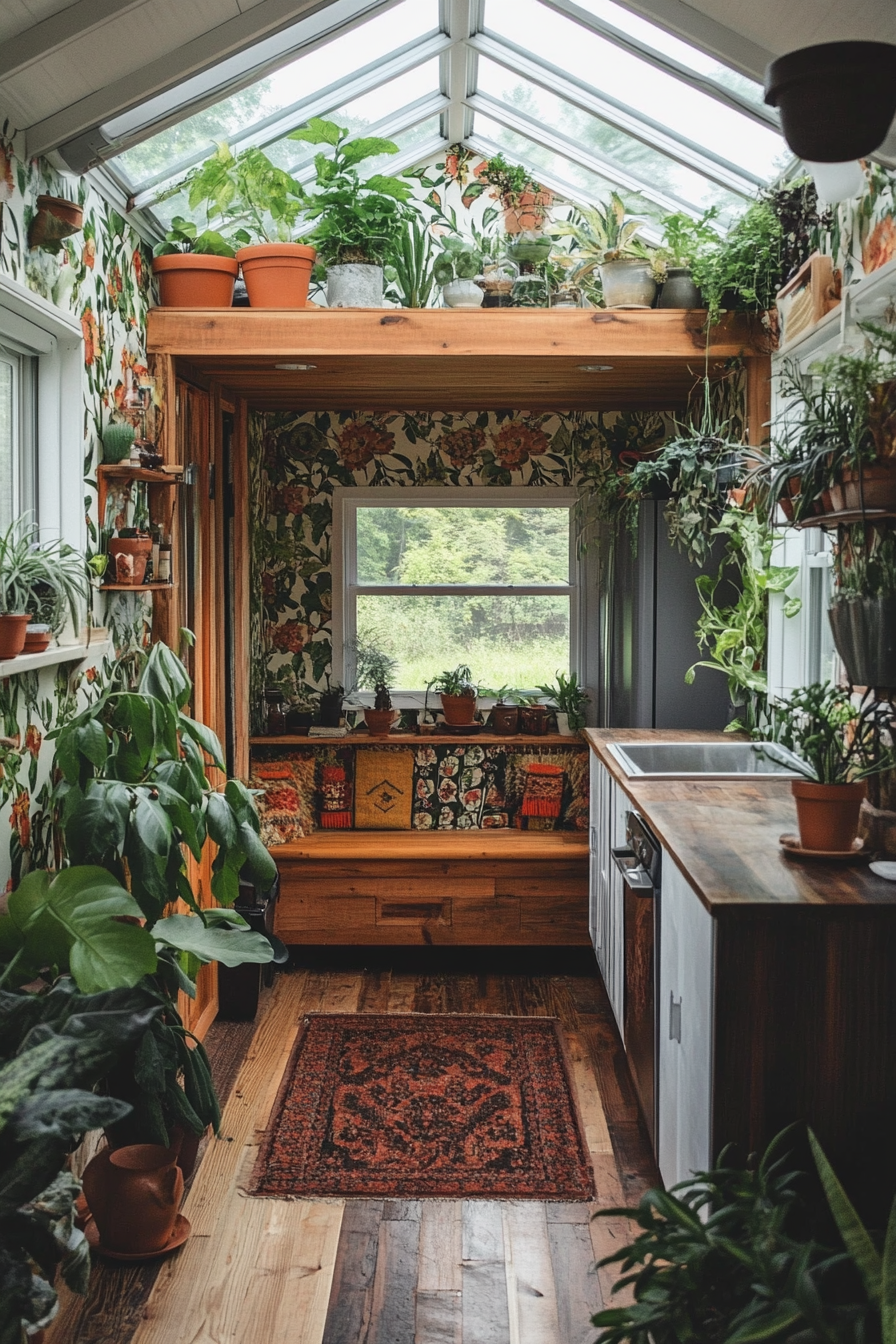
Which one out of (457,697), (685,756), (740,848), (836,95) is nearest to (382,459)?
(457,697)

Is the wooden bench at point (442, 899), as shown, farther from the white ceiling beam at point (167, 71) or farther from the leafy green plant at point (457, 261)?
the white ceiling beam at point (167, 71)

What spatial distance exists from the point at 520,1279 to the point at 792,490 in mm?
1854

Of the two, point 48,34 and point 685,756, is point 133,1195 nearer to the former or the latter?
point 685,756

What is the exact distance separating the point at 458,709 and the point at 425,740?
0.20 metres

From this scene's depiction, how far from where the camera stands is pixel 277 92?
3447 millimetres

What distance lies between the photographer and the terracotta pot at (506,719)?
5.11m

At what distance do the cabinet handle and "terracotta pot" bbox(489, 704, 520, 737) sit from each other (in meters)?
2.52

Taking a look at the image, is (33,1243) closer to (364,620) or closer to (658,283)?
(658,283)

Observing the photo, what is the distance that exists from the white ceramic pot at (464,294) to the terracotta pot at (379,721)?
1880 millimetres

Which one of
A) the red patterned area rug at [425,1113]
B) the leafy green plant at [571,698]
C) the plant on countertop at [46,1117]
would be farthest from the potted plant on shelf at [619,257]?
the plant on countertop at [46,1117]

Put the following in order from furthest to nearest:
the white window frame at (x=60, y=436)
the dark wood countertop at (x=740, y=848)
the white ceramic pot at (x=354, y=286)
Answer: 1. the white ceramic pot at (x=354, y=286)
2. the white window frame at (x=60, y=436)
3. the dark wood countertop at (x=740, y=848)

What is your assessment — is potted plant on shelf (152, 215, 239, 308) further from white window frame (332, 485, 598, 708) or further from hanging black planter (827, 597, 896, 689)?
hanging black planter (827, 597, 896, 689)

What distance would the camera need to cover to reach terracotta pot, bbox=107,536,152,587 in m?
3.28

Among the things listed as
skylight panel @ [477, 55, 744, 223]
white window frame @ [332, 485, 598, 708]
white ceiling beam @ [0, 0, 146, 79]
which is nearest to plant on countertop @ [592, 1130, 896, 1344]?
white ceiling beam @ [0, 0, 146, 79]
